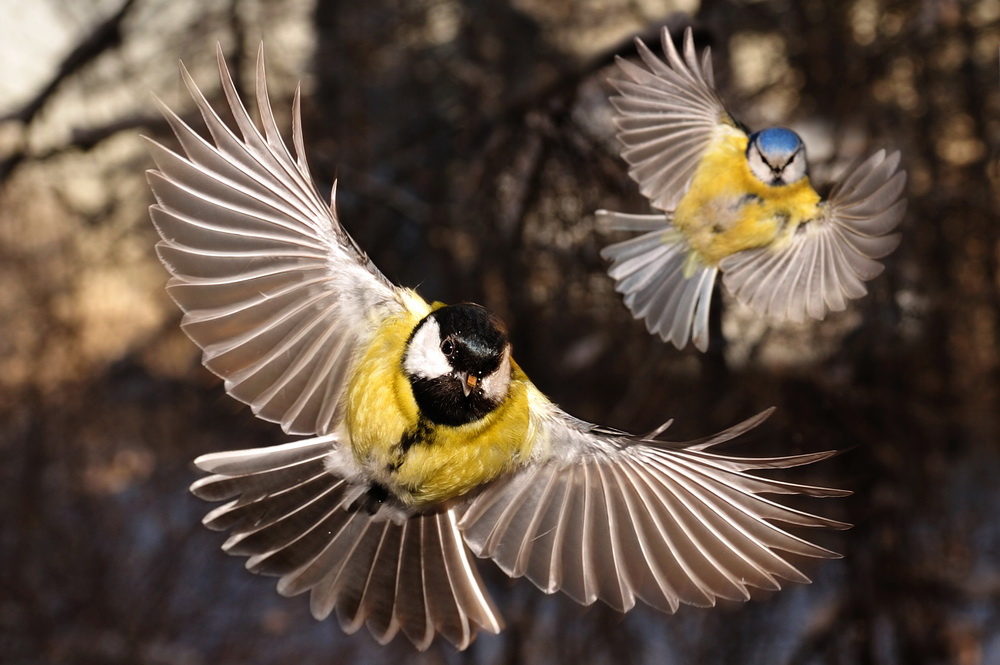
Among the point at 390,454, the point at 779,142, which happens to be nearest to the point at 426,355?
the point at 390,454

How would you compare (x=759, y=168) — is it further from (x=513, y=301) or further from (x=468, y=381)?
(x=513, y=301)

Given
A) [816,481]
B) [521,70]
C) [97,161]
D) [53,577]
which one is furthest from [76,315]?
[816,481]

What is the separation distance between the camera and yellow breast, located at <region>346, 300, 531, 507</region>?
4.36 ft

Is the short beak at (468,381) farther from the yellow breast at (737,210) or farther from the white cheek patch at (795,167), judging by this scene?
the white cheek patch at (795,167)

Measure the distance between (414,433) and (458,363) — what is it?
18 centimetres

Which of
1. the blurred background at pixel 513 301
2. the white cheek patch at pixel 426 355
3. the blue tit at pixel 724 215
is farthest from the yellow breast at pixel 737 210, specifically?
the white cheek patch at pixel 426 355

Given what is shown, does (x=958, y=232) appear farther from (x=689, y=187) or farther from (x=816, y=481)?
(x=689, y=187)

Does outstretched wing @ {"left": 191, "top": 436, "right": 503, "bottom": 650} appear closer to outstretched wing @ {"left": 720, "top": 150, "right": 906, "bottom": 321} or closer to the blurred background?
the blurred background

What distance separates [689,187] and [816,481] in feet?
5.49

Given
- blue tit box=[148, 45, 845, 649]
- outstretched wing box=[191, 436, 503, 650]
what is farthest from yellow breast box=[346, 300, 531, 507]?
outstretched wing box=[191, 436, 503, 650]

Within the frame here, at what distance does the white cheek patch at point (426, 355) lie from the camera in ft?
4.11

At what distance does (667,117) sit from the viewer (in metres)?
1.29

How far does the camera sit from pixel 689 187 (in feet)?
4.04

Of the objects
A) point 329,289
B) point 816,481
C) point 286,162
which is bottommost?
point 816,481
